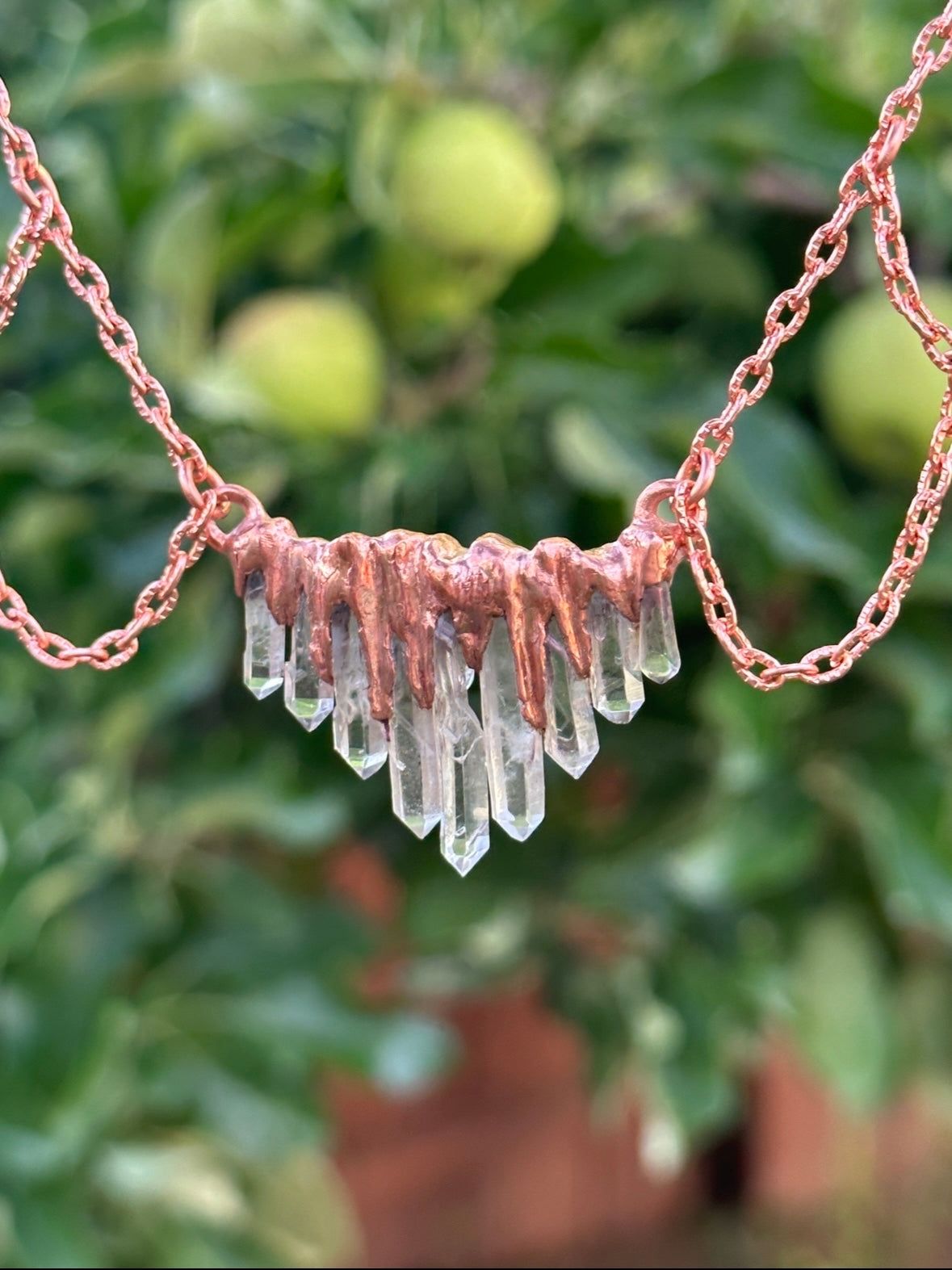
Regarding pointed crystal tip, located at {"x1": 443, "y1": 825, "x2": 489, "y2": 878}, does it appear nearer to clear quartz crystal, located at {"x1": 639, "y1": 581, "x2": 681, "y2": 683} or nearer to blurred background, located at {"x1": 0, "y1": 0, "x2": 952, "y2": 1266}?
clear quartz crystal, located at {"x1": 639, "y1": 581, "x2": 681, "y2": 683}

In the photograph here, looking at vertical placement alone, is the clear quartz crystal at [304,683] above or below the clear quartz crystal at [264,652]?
below

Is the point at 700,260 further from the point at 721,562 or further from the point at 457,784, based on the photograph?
the point at 457,784

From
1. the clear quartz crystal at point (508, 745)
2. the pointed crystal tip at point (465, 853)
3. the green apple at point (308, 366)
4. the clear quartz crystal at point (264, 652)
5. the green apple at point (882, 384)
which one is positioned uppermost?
the green apple at point (308, 366)

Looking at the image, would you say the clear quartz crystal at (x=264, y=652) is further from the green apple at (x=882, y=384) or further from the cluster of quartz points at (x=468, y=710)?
the green apple at (x=882, y=384)

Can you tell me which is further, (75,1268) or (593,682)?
(75,1268)

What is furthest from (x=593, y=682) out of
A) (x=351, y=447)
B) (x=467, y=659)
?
(x=351, y=447)

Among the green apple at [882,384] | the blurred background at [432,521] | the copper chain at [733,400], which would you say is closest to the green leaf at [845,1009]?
the blurred background at [432,521]
